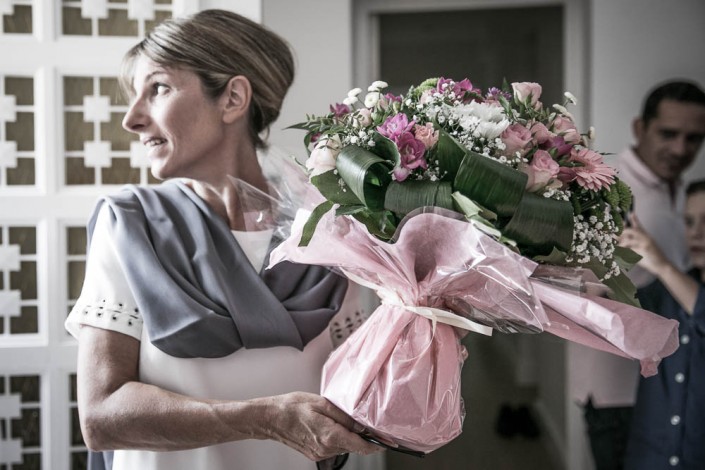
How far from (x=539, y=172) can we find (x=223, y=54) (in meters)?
0.67

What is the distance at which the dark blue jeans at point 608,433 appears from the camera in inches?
107

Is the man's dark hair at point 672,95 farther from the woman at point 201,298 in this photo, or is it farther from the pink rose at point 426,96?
the pink rose at point 426,96

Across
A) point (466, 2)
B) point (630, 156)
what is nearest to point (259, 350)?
point (630, 156)

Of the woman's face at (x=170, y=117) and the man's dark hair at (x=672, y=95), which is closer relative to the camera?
the woman's face at (x=170, y=117)

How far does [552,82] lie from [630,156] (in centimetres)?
55

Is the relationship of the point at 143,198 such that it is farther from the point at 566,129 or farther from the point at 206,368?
the point at 566,129

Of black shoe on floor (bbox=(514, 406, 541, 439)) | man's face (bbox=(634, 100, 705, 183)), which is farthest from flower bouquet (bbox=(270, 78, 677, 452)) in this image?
black shoe on floor (bbox=(514, 406, 541, 439))

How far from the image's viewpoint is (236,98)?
1397mm

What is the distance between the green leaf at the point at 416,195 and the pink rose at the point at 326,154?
0.12 metres

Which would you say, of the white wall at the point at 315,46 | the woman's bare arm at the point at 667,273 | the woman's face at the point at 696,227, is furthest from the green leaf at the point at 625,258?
the white wall at the point at 315,46

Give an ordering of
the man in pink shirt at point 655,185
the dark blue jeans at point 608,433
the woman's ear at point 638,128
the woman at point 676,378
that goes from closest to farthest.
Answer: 1. the woman at point 676,378
2. the dark blue jeans at point 608,433
3. the man in pink shirt at point 655,185
4. the woman's ear at point 638,128

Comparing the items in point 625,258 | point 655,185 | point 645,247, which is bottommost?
point 645,247

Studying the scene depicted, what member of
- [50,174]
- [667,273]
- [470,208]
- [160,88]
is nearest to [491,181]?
[470,208]

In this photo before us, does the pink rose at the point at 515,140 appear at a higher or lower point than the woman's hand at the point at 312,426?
higher
